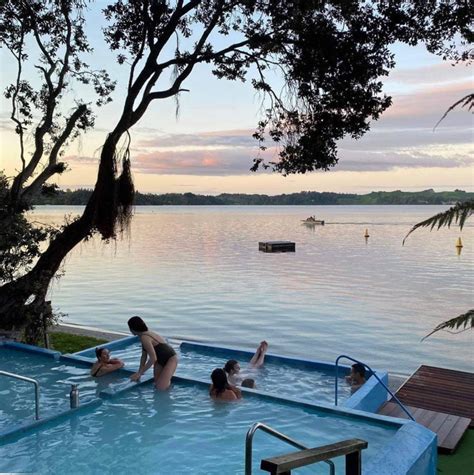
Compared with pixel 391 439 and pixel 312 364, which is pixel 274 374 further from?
pixel 391 439

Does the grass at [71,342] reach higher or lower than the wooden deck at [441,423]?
lower

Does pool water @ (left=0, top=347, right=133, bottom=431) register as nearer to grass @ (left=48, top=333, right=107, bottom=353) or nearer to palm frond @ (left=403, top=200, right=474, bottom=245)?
grass @ (left=48, top=333, right=107, bottom=353)

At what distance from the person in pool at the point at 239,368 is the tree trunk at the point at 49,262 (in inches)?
161

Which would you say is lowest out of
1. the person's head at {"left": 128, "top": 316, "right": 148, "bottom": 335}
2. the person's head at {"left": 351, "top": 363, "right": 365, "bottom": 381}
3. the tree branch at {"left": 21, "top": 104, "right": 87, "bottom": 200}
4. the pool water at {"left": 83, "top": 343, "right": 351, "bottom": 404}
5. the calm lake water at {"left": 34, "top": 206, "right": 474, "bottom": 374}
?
the calm lake water at {"left": 34, "top": 206, "right": 474, "bottom": 374}

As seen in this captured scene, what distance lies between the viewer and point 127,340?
14156 millimetres

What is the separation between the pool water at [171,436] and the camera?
6.85 meters

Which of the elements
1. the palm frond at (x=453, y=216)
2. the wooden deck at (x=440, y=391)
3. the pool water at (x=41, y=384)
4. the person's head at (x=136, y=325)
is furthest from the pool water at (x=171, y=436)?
the palm frond at (x=453, y=216)

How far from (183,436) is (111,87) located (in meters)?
10.4

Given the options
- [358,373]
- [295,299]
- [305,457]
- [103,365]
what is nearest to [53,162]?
[103,365]

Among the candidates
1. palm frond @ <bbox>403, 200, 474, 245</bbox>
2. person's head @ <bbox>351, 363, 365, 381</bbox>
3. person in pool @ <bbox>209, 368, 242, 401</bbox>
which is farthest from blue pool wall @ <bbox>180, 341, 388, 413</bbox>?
palm frond @ <bbox>403, 200, 474, 245</bbox>

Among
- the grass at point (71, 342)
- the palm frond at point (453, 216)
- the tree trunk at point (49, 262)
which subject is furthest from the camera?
the grass at point (71, 342)

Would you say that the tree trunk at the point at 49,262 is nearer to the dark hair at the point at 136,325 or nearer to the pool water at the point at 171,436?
the dark hair at the point at 136,325

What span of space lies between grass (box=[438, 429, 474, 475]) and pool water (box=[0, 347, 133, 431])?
5.51m

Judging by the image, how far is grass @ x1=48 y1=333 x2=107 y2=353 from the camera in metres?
14.7
